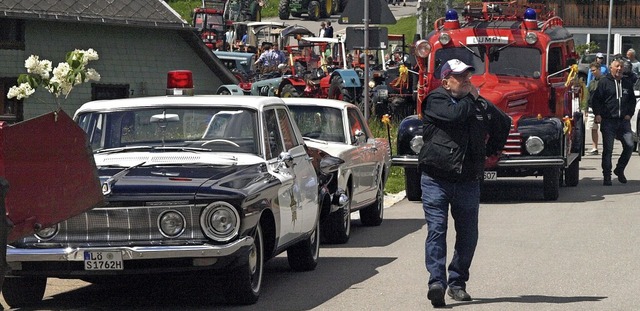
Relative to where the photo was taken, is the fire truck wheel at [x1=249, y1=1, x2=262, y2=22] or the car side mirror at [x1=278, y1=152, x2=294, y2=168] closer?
the car side mirror at [x1=278, y1=152, x2=294, y2=168]

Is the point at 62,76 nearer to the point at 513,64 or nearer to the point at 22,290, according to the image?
the point at 22,290

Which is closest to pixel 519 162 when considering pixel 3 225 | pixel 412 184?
pixel 412 184

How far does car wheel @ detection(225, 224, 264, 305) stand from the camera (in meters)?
9.59

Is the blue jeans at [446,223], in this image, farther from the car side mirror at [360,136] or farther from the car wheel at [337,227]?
the car side mirror at [360,136]

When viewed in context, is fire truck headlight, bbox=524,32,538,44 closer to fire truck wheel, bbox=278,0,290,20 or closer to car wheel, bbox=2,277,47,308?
car wheel, bbox=2,277,47,308

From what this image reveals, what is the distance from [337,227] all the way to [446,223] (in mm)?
4074

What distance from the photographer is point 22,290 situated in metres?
10.1

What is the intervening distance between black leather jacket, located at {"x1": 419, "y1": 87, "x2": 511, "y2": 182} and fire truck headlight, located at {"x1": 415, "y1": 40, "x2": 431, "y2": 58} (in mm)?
10626

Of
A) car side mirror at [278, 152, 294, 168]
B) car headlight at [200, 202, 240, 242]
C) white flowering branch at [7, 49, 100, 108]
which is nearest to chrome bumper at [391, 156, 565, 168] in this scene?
car side mirror at [278, 152, 294, 168]

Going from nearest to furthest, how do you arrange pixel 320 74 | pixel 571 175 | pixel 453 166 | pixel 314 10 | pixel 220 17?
pixel 453 166 < pixel 571 175 < pixel 320 74 < pixel 220 17 < pixel 314 10

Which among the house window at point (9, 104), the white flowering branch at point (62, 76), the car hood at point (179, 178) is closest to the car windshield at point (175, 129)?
the car hood at point (179, 178)

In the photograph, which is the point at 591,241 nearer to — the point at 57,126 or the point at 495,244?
the point at 495,244

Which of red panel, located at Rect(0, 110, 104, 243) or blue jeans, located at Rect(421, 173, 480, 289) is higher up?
red panel, located at Rect(0, 110, 104, 243)

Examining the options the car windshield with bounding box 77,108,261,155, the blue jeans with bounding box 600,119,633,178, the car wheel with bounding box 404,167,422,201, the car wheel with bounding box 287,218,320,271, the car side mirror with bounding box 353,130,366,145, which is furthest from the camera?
the blue jeans with bounding box 600,119,633,178
